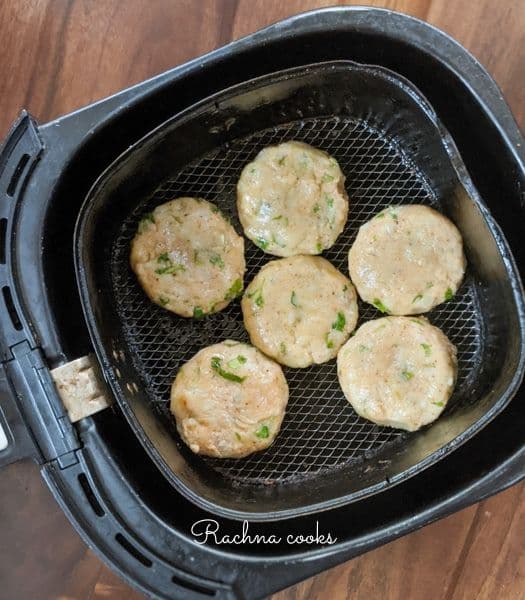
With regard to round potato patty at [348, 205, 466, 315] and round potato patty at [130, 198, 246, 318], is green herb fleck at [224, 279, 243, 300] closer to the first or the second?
round potato patty at [130, 198, 246, 318]

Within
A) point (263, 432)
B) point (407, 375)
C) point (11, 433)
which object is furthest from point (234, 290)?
point (11, 433)

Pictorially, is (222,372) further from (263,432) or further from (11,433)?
(11,433)

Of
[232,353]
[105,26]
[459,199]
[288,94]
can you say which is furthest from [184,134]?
[459,199]

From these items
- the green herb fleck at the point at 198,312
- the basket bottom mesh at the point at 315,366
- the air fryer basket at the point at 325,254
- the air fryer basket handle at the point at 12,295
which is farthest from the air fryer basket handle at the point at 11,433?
the green herb fleck at the point at 198,312

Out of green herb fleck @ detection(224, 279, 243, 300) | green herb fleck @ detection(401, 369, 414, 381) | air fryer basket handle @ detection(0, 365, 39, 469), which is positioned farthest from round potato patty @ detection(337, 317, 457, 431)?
air fryer basket handle @ detection(0, 365, 39, 469)

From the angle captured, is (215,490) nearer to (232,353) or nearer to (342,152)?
(232,353)
